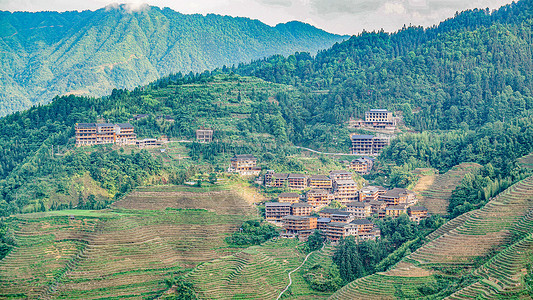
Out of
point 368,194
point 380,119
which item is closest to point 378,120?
point 380,119

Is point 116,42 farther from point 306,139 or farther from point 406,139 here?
point 406,139

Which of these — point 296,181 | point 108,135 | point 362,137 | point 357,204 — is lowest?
point 357,204

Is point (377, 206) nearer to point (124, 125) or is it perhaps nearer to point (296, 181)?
point (296, 181)

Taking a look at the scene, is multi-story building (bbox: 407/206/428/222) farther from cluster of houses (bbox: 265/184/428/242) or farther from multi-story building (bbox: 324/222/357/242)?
multi-story building (bbox: 324/222/357/242)

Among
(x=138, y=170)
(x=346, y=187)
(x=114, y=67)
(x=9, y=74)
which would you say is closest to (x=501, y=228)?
(x=346, y=187)

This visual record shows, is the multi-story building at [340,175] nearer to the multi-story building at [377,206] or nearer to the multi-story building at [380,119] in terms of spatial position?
the multi-story building at [377,206]

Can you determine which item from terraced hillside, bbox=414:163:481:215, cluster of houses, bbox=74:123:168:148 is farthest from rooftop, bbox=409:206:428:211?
cluster of houses, bbox=74:123:168:148
